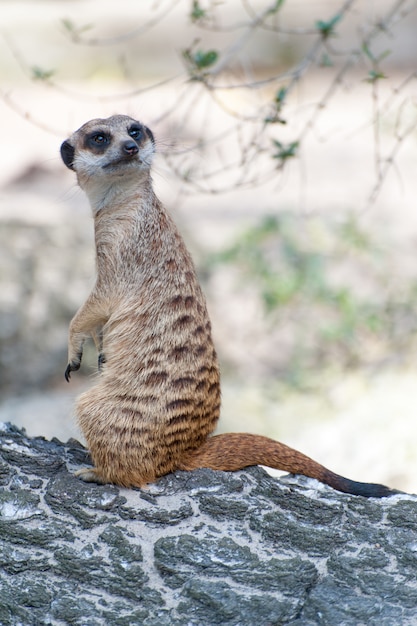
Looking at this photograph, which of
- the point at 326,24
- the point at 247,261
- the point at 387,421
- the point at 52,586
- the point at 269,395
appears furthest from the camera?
the point at 247,261

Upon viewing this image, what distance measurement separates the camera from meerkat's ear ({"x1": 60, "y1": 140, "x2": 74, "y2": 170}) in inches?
118

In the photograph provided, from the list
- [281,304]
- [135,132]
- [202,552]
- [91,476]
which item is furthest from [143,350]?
[281,304]

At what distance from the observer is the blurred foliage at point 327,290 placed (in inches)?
253

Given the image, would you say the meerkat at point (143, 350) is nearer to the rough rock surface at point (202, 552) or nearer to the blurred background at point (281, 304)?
the rough rock surface at point (202, 552)

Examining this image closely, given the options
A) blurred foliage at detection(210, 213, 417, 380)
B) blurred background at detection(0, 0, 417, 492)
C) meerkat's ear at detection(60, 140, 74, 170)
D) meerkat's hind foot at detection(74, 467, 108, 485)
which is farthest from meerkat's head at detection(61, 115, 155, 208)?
blurred foliage at detection(210, 213, 417, 380)

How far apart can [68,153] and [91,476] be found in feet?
3.58

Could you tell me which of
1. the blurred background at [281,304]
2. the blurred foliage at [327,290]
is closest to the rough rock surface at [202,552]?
the blurred background at [281,304]

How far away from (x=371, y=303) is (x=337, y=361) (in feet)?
1.67

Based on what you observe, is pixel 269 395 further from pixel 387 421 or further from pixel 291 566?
pixel 291 566

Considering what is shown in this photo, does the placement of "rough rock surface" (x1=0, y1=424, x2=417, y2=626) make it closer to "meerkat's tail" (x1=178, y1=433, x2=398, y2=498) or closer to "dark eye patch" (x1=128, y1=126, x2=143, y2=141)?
"meerkat's tail" (x1=178, y1=433, x2=398, y2=498)

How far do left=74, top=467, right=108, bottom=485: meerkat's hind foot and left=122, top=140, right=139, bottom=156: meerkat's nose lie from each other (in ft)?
3.29

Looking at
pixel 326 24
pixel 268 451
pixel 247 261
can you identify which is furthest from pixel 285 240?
pixel 268 451

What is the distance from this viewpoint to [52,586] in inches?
102

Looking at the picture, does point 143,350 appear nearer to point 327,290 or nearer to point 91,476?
point 91,476
